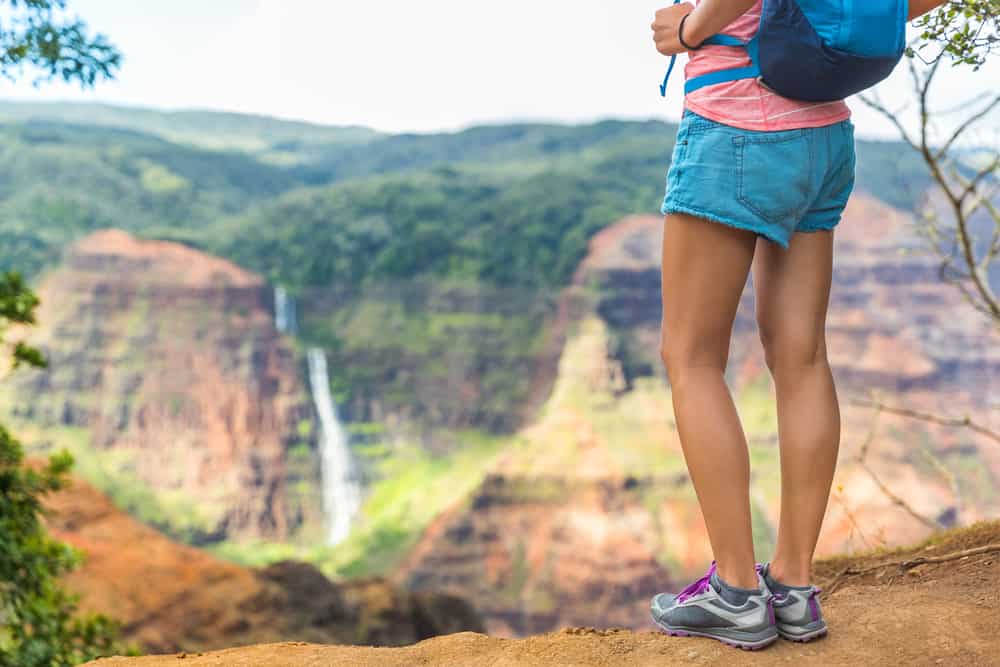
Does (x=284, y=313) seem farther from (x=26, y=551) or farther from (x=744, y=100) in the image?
(x=744, y=100)

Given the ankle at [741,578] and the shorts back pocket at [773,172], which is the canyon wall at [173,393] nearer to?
the ankle at [741,578]

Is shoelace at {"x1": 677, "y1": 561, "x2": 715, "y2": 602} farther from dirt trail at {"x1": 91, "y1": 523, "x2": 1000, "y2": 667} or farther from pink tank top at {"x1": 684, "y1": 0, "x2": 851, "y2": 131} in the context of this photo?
pink tank top at {"x1": 684, "y1": 0, "x2": 851, "y2": 131}

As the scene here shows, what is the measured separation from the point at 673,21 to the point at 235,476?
45.7 m

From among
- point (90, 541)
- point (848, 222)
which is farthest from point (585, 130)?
point (90, 541)

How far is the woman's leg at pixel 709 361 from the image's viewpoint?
1873 millimetres

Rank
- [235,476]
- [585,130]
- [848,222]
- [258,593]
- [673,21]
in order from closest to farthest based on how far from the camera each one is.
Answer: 1. [673,21]
2. [258,593]
3. [235,476]
4. [848,222]
5. [585,130]

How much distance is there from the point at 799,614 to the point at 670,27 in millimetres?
1153

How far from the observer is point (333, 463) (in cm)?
4881

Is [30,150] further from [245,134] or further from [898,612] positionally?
[898,612]

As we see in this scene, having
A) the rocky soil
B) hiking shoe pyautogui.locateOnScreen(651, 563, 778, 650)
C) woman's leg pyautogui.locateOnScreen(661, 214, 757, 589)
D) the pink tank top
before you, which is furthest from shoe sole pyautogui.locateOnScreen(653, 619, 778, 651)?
the rocky soil

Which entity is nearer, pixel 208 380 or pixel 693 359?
pixel 693 359

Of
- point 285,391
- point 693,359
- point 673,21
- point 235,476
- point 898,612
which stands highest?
point 673,21

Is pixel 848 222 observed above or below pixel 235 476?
above

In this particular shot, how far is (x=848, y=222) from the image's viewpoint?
5297 centimetres
